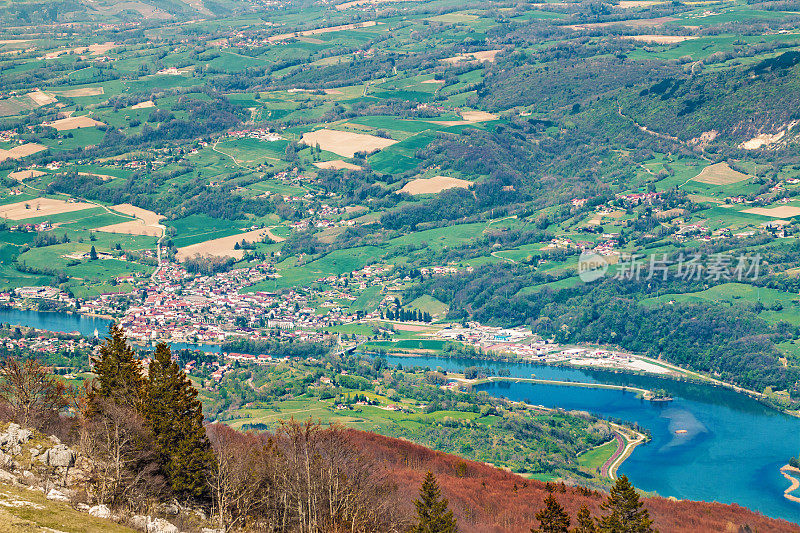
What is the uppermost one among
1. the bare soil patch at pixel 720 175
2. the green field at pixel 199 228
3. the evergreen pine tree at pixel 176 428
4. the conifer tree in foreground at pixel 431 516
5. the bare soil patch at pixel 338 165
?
the evergreen pine tree at pixel 176 428

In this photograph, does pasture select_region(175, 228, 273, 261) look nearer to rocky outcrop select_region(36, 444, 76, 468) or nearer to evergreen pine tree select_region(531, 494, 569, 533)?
rocky outcrop select_region(36, 444, 76, 468)

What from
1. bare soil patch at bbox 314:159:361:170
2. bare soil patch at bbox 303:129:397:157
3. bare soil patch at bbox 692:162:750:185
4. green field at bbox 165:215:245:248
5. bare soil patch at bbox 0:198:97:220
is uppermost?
bare soil patch at bbox 303:129:397:157

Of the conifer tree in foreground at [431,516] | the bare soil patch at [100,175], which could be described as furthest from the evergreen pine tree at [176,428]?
the bare soil patch at [100,175]

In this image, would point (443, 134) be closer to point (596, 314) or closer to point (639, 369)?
point (596, 314)

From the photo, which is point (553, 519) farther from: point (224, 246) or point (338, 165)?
point (338, 165)

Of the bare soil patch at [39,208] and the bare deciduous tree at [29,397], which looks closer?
the bare deciduous tree at [29,397]

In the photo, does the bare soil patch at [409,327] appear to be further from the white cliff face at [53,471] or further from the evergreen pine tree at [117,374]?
the white cliff face at [53,471]
